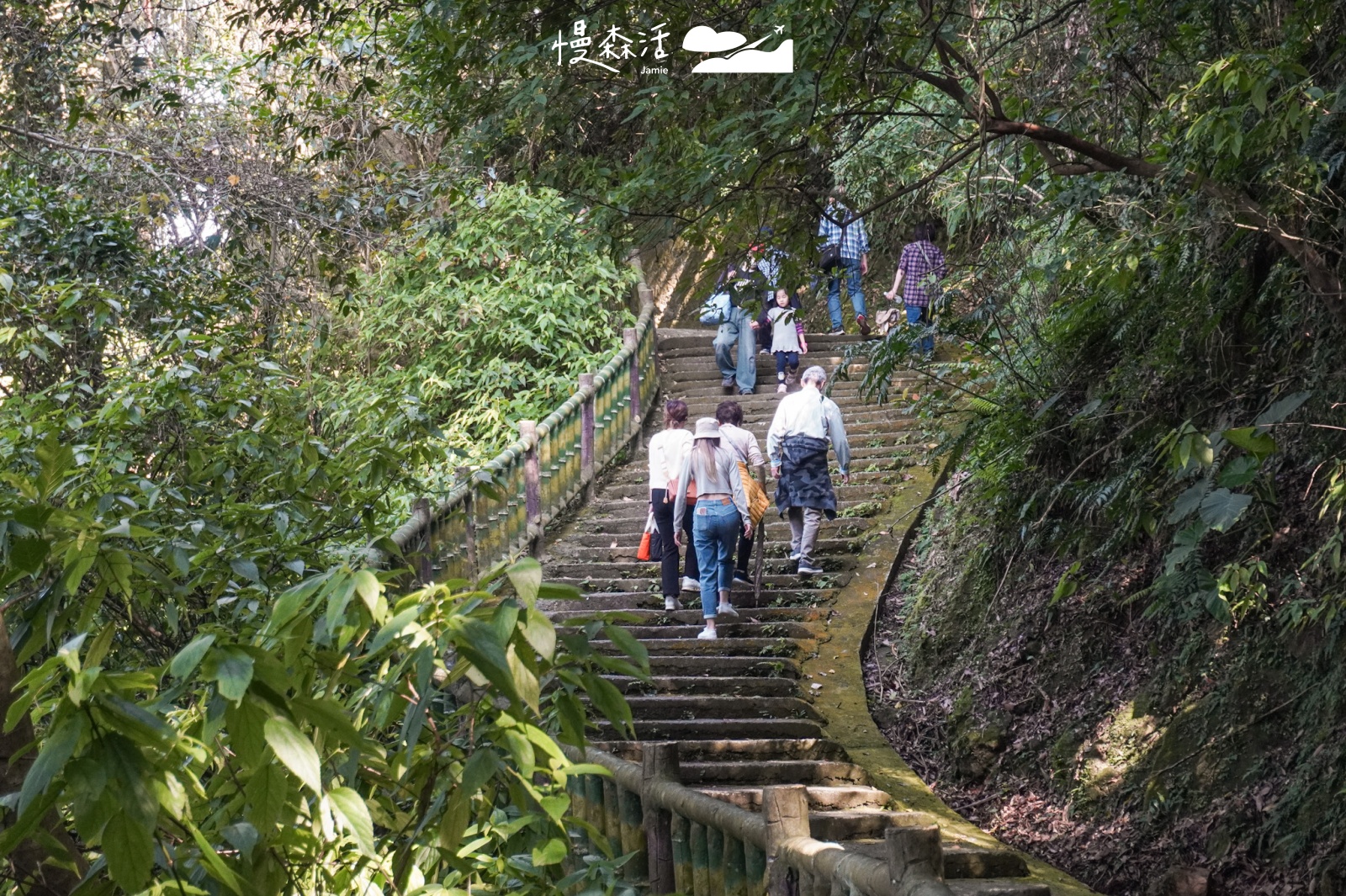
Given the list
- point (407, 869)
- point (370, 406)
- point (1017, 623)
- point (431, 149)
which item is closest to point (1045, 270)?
point (1017, 623)

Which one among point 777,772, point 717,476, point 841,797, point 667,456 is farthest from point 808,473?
point 841,797

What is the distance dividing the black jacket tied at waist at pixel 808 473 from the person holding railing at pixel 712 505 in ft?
3.41

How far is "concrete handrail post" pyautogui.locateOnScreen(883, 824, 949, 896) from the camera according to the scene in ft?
10.7

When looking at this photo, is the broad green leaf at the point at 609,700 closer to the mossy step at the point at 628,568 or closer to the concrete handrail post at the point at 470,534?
the concrete handrail post at the point at 470,534

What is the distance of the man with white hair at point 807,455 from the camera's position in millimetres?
10281

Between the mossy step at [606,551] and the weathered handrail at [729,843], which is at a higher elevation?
the weathered handrail at [729,843]

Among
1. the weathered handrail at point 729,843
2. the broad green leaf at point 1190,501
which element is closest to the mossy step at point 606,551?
the weathered handrail at point 729,843

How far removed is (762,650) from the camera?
9203mm

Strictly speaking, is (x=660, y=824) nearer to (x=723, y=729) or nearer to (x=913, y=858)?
(x=913, y=858)

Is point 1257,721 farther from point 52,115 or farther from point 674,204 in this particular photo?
point 52,115

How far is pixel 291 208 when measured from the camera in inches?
374

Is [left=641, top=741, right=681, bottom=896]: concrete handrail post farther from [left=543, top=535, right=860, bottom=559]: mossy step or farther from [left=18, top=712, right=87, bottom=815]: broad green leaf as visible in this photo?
[left=543, top=535, right=860, bottom=559]: mossy step

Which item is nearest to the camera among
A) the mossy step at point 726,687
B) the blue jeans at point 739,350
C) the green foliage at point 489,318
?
the mossy step at point 726,687

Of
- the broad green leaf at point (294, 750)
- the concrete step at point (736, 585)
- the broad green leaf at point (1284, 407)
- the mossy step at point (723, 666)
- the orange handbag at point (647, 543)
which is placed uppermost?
the broad green leaf at point (1284, 407)
